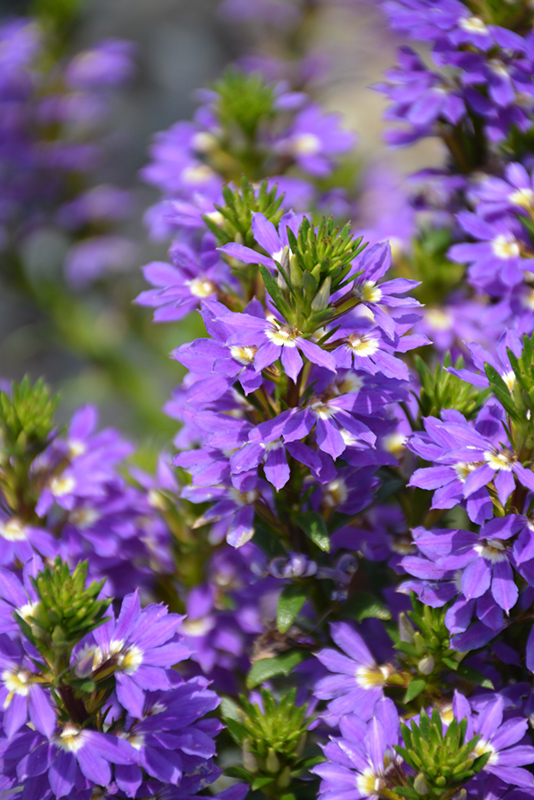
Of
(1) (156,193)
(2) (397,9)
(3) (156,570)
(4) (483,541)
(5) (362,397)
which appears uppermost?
(2) (397,9)

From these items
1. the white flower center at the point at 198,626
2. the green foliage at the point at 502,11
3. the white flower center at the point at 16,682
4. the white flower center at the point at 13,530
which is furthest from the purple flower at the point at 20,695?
the green foliage at the point at 502,11

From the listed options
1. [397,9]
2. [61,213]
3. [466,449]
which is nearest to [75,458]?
[466,449]

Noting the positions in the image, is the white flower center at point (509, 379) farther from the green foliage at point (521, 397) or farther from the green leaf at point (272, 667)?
the green leaf at point (272, 667)

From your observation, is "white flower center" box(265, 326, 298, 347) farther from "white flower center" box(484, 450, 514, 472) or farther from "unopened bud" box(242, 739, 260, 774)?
"unopened bud" box(242, 739, 260, 774)

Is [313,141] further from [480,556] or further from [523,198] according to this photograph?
[480,556]

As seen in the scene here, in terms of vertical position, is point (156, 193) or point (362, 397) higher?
point (362, 397)

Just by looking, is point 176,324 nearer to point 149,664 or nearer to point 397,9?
point 397,9

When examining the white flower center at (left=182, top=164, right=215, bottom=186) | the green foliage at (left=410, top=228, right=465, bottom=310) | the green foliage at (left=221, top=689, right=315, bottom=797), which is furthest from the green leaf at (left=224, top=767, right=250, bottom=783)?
the white flower center at (left=182, top=164, right=215, bottom=186)
